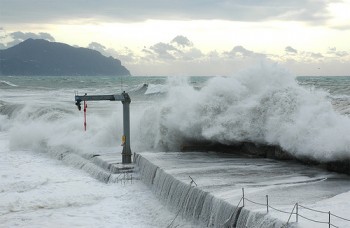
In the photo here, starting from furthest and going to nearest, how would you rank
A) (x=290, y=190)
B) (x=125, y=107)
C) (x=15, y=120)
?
(x=15, y=120)
(x=125, y=107)
(x=290, y=190)

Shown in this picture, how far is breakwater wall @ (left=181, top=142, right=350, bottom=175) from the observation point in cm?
1234

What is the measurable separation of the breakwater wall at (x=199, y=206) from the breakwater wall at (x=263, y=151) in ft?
11.4

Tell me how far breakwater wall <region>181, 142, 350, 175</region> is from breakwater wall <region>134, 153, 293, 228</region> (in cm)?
347

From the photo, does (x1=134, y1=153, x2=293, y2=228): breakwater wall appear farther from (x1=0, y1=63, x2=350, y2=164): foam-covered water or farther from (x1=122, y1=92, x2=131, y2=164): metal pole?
(x1=0, y1=63, x2=350, y2=164): foam-covered water

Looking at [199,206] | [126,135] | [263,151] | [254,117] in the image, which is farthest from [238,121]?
[199,206]

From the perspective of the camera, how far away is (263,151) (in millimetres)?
15055

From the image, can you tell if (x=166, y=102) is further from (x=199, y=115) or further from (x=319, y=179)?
(x=319, y=179)

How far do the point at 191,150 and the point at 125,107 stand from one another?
9.43ft

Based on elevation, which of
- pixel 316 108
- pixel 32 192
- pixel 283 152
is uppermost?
pixel 316 108

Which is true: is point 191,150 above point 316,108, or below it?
below

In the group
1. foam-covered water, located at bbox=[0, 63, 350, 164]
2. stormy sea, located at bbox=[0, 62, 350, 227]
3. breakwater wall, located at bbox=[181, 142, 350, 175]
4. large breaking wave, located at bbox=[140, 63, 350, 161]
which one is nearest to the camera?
stormy sea, located at bbox=[0, 62, 350, 227]

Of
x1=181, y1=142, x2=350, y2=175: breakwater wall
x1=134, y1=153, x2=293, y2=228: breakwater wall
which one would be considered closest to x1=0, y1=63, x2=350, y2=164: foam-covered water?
x1=181, y1=142, x2=350, y2=175: breakwater wall

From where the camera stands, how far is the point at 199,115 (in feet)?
57.3

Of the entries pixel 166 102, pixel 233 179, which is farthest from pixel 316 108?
pixel 166 102
